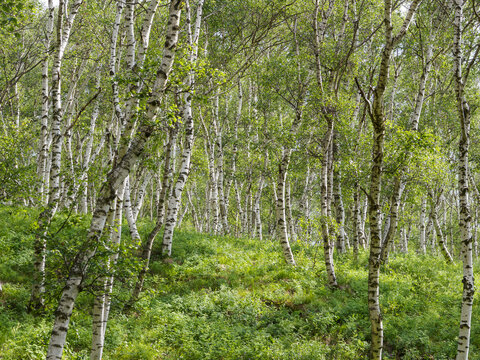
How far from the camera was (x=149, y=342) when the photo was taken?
8688 mm

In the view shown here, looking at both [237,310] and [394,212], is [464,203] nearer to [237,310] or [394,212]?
[394,212]

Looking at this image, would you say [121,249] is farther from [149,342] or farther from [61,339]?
[149,342]

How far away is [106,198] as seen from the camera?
5234 millimetres

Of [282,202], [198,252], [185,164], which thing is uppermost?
[185,164]

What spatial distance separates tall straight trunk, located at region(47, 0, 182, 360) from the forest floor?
1.72ft

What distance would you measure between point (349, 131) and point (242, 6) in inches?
369

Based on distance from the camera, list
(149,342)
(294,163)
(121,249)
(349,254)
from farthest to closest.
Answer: (349,254)
(294,163)
(149,342)
(121,249)

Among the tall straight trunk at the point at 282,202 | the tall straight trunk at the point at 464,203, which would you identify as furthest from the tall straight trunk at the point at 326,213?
the tall straight trunk at the point at 464,203

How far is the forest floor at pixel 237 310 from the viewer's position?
8.27 m

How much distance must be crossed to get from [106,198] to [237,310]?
6619 mm

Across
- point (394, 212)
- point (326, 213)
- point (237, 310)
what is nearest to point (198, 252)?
point (237, 310)

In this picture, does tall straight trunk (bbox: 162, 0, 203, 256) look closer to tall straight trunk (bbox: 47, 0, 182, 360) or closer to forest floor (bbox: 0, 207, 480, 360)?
forest floor (bbox: 0, 207, 480, 360)

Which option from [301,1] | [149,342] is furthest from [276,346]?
[301,1]

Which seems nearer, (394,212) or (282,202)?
(282,202)
